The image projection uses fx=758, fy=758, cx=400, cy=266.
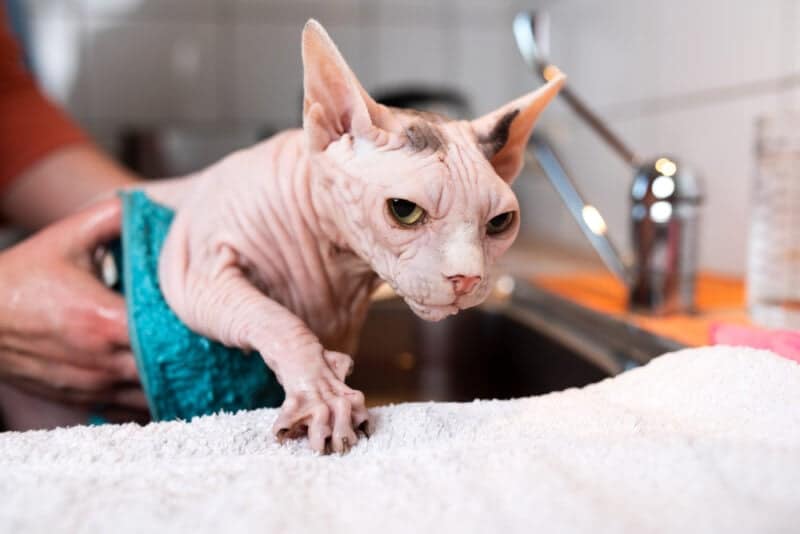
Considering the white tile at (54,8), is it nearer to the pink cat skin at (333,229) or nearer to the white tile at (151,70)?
the white tile at (151,70)

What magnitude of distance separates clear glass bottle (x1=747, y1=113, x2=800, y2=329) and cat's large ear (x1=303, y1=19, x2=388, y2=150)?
499 millimetres

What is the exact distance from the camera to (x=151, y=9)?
70.2 inches

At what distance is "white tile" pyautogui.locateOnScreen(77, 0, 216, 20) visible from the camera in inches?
69.7

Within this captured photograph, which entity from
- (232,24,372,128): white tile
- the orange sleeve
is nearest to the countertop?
the orange sleeve

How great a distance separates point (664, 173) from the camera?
78cm

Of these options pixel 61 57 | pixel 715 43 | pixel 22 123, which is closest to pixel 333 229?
pixel 22 123

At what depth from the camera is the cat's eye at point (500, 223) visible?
0.43 metres

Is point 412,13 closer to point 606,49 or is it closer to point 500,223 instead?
point 606,49

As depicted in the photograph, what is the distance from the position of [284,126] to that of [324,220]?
56.5 inches

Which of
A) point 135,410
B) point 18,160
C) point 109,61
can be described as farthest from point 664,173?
point 109,61

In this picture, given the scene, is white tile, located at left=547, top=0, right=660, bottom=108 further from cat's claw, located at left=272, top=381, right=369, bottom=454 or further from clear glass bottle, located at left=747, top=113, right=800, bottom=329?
cat's claw, located at left=272, top=381, right=369, bottom=454

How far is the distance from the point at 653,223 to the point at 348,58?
1.22 m

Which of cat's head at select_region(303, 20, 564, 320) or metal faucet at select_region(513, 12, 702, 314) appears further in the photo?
metal faucet at select_region(513, 12, 702, 314)

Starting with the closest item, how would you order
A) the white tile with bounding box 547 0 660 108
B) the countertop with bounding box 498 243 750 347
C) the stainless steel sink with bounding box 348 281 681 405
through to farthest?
1. the countertop with bounding box 498 243 750 347
2. the stainless steel sink with bounding box 348 281 681 405
3. the white tile with bounding box 547 0 660 108
